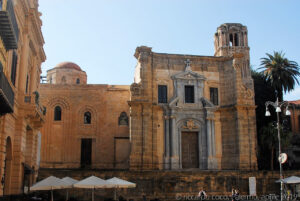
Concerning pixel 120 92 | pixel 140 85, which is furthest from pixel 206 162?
pixel 120 92

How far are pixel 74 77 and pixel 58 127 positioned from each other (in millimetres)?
11151

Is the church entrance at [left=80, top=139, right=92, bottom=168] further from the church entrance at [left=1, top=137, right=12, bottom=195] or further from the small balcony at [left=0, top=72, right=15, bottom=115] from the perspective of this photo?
the small balcony at [left=0, top=72, right=15, bottom=115]

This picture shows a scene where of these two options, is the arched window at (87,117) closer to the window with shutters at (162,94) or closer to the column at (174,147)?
the window with shutters at (162,94)

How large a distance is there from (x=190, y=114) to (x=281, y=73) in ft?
48.6

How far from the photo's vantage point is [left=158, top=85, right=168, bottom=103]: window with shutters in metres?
32.8

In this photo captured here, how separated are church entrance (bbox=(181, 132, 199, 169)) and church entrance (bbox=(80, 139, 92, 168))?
35.2ft

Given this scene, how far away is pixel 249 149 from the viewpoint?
1256 inches

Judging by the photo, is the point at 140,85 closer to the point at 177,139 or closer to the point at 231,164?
the point at 177,139

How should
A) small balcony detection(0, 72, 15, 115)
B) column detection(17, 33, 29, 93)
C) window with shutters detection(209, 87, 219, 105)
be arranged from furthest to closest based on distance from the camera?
window with shutters detection(209, 87, 219, 105) → column detection(17, 33, 29, 93) → small balcony detection(0, 72, 15, 115)

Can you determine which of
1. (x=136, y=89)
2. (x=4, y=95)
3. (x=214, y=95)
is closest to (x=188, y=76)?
(x=214, y=95)

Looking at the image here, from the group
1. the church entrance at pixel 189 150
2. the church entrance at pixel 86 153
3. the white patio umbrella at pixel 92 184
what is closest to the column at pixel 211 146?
the church entrance at pixel 189 150

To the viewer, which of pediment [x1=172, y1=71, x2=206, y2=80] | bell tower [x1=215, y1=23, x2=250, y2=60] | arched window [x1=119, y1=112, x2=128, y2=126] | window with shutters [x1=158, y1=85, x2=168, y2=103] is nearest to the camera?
window with shutters [x1=158, y1=85, x2=168, y2=103]

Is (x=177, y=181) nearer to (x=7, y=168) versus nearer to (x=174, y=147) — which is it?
(x=174, y=147)

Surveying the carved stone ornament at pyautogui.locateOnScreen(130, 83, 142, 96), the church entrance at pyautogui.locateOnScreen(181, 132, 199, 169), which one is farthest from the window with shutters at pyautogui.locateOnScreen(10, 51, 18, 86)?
the church entrance at pyautogui.locateOnScreen(181, 132, 199, 169)
